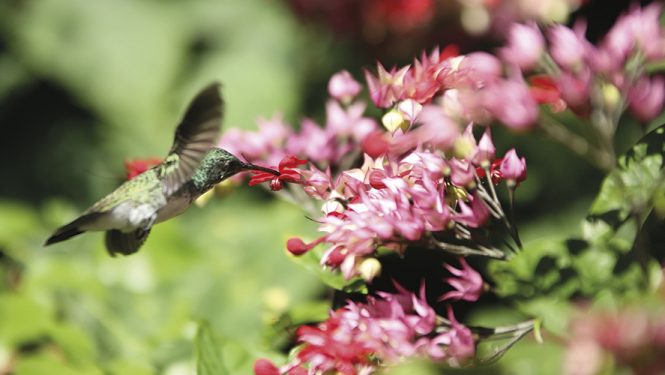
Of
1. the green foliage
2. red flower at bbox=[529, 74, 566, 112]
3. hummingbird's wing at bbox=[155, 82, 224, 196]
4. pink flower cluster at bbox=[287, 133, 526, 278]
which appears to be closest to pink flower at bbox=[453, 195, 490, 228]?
pink flower cluster at bbox=[287, 133, 526, 278]

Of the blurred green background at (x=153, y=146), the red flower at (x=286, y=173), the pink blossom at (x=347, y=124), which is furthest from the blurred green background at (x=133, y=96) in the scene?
the red flower at (x=286, y=173)

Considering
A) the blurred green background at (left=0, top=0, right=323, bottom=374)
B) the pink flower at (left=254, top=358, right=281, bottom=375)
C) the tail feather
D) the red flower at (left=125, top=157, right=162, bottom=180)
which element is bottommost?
the blurred green background at (left=0, top=0, right=323, bottom=374)

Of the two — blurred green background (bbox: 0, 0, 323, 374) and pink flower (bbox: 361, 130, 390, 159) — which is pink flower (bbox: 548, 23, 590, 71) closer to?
pink flower (bbox: 361, 130, 390, 159)

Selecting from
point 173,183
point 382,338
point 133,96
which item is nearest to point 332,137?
point 173,183

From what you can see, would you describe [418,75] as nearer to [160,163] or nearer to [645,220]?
[645,220]

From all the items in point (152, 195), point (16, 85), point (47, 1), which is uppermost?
point (152, 195)

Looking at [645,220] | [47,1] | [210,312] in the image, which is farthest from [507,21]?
[47,1]

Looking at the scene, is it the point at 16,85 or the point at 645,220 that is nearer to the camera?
the point at 645,220
